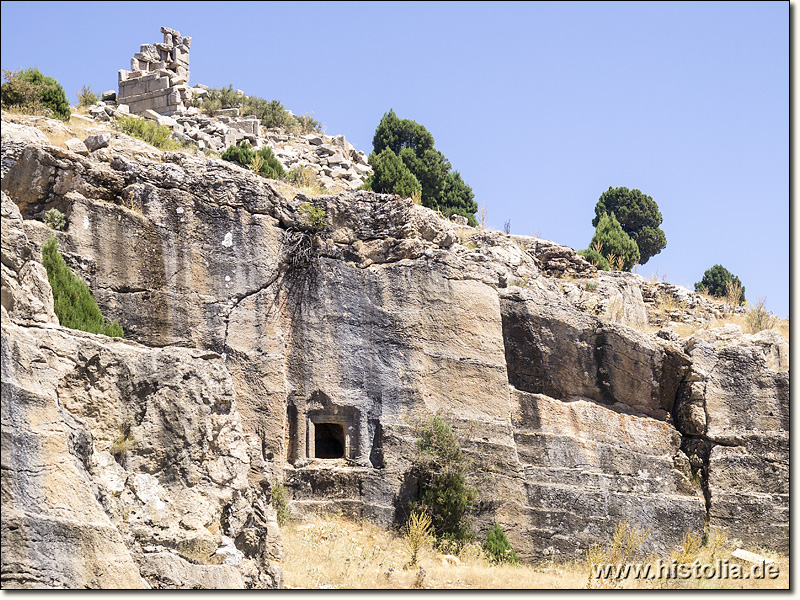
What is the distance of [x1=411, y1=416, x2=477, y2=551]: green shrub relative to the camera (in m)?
16.8

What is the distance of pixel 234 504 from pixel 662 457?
10080 mm

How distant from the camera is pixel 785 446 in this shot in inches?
771

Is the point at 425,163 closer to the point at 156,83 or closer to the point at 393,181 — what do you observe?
the point at 393,181

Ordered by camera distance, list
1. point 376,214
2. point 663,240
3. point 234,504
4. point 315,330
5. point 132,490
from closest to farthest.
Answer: point 132,490 → point 234,504 → point 315,330 → point 376,214 → point 663,240

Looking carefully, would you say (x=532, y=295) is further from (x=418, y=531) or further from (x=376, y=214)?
(x=418, y=531)

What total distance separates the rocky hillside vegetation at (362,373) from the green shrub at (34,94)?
1.46m

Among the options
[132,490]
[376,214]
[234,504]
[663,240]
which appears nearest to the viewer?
[132,490]

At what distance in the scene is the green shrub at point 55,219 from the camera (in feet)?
52.9

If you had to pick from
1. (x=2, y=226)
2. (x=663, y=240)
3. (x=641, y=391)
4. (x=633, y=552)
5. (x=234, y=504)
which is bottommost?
(x=633, y=552)

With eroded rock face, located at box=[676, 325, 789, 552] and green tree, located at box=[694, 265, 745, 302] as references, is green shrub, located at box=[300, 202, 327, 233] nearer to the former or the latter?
eroded rock face, located at box=[676, 325, 789, 552]

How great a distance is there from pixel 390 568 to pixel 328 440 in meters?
3.80

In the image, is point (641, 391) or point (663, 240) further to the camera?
point (663, 240)

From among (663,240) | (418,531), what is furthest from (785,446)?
(663,240)

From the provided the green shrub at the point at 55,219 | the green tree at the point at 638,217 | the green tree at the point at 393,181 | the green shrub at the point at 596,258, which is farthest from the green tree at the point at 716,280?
the green shrub at the point at 55,219
